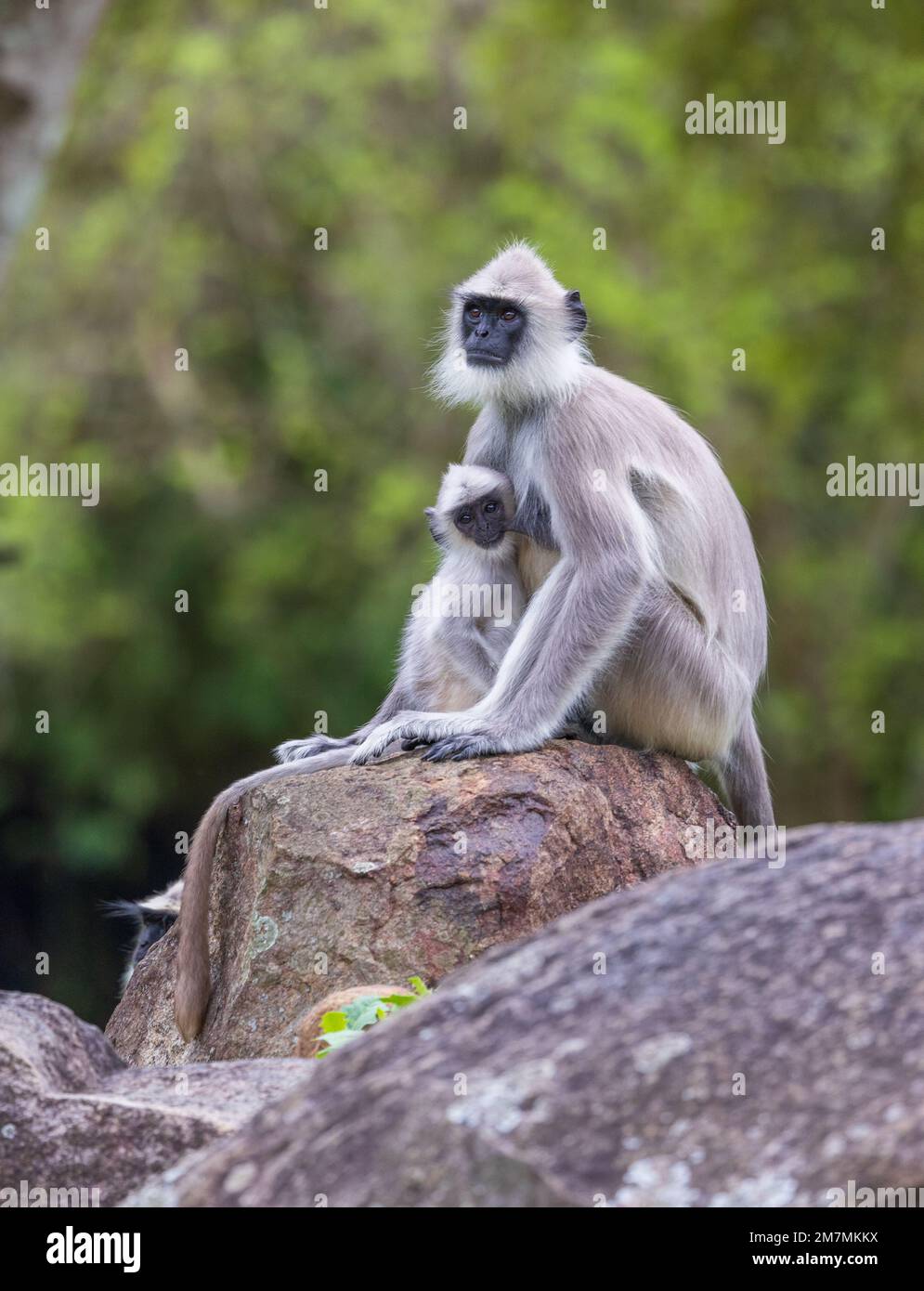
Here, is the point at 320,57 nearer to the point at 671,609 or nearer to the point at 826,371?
the point at 826,371

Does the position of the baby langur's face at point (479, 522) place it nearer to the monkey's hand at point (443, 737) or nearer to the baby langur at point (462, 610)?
the baby langur at point (462, 610)

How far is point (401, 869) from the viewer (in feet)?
18.1

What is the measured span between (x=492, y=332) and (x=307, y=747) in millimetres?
1662

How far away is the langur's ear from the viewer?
6605 millimetres

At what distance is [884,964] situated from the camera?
10.3 feet

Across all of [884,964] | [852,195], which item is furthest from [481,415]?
[852,195]

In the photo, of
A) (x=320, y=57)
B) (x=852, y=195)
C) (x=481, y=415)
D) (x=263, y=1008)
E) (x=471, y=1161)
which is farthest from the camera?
(x=320, y=57)

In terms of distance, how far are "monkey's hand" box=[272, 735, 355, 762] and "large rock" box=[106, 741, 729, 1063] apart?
55 centimetres

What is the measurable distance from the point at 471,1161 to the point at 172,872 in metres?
15.5

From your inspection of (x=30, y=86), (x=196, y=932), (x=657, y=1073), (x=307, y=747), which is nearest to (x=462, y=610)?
(x=307, y=747)

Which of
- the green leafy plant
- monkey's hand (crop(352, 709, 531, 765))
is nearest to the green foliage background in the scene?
monkey's hand (crop(352, 709, 531, 765))

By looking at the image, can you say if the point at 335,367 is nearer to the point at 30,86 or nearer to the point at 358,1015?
the point at 30,86

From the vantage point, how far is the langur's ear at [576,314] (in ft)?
21.7

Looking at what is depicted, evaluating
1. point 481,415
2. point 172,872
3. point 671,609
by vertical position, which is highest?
point 481,415
